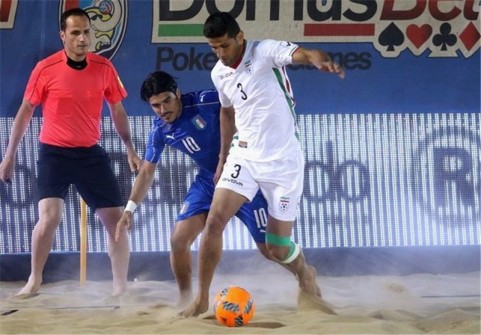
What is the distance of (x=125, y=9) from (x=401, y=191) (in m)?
2.78

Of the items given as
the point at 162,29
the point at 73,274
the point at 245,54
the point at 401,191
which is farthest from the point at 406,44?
the point at 73,274

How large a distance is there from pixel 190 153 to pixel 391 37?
2.43m

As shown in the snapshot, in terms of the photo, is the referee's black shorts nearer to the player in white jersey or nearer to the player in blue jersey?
the player in blue jersey

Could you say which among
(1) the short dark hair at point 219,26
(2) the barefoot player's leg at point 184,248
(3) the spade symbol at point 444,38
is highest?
(3) the spade symbol at point 444,38

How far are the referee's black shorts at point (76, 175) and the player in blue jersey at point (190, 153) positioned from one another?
702mm

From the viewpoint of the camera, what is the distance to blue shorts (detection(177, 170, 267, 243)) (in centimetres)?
704

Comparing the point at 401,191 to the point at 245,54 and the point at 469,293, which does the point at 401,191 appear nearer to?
the point at 469,293

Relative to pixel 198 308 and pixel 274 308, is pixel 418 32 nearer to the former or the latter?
pixel 274 308

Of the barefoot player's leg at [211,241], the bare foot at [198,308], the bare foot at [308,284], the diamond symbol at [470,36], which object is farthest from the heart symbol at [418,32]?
the bare foot at [198,308]

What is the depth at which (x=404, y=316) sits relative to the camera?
6.70 metres

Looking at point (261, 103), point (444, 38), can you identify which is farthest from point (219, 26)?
point (444, 38)

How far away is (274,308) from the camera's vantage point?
7246 mm

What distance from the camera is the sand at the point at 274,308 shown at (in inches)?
244

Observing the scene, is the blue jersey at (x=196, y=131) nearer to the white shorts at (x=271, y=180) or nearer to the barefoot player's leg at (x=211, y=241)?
the white shorts at (x=271, y=180)
